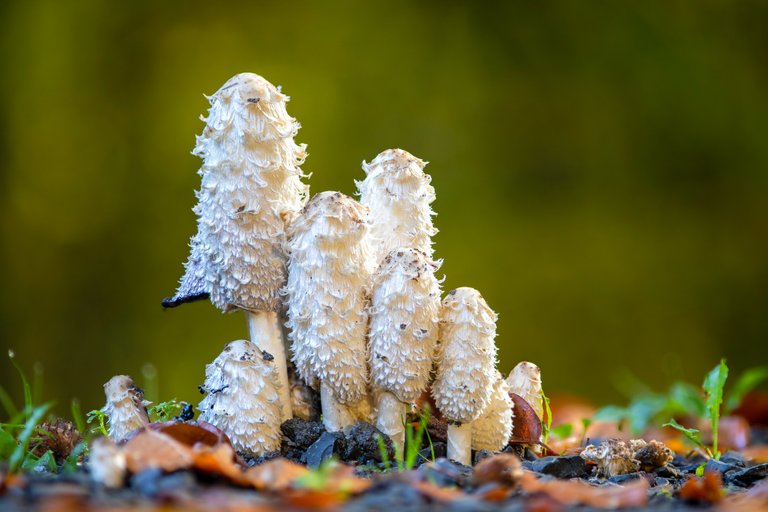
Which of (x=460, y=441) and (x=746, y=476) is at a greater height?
(x=460, y=441)

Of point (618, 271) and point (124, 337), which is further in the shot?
point (618, 271)

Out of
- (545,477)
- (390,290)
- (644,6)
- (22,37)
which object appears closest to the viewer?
(545,477)

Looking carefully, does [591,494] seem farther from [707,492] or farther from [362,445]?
[362,445]

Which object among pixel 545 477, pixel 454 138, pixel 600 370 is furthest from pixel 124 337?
pixel 545 477

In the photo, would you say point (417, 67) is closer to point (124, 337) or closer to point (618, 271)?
point (618, 271)

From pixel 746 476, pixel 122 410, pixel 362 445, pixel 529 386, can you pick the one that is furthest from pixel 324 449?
pixel 746 476

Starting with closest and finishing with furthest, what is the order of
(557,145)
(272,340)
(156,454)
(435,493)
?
(435,493)
(156,454)
(272,340)
(557,145)

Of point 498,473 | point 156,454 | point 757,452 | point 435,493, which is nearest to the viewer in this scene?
point 435,493
